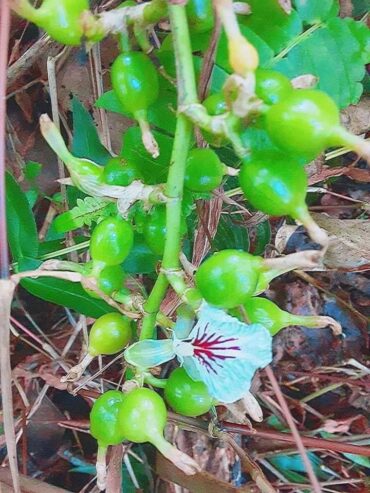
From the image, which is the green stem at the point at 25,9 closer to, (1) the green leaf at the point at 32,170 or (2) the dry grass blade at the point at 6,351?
(2) the dry grass blade at the point at 6,351

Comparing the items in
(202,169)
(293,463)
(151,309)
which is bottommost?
(293,463)

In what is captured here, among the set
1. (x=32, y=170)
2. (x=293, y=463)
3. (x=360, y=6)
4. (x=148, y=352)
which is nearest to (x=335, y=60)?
(x=360, y=6)

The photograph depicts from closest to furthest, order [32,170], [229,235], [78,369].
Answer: [78,369] < [229,235] < [32,170]

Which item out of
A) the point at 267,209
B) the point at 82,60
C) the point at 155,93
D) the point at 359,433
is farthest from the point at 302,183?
the point at 359,433

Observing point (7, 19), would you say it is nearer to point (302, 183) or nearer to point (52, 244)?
point (302, 183)

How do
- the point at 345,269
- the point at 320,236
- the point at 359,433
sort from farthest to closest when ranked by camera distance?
the point at 359,433, the point at 345,269, the point at 320,236

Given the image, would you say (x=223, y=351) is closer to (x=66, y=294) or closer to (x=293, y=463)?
(x=66, y=294)

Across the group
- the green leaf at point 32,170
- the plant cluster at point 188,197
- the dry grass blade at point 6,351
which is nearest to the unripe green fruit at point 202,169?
the plant cluster at point 188,197
